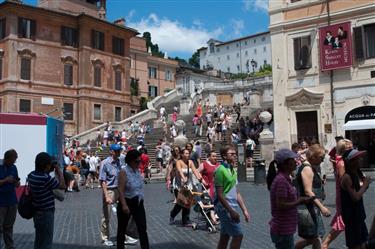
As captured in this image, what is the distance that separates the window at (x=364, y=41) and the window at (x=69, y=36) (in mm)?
27491

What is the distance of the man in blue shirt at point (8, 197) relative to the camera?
23.5 feet

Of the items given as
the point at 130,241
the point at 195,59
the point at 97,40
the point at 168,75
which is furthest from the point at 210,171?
the point at 195,59

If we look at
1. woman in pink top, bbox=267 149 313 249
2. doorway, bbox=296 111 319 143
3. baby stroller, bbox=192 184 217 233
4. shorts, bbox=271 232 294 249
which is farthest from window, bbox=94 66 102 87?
shorts, bbox=271 232 294 249

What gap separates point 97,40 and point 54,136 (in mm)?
30070

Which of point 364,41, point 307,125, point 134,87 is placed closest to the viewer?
point 364,41

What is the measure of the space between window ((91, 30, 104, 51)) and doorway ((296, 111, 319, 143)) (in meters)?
24.9

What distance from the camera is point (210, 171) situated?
9.69m

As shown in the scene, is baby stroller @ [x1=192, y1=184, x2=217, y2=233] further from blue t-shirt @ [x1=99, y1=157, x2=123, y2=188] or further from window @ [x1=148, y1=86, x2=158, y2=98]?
window @ [x1=148, y1=86, x2=158, y2=98]

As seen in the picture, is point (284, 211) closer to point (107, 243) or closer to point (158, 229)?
point (107, 243)

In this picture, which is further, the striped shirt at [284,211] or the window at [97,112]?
the window at [97,112]

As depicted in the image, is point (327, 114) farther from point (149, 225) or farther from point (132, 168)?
point (132, 168)

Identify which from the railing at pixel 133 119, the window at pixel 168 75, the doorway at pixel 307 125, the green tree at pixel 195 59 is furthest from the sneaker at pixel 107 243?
the green tree at pixel 195 59

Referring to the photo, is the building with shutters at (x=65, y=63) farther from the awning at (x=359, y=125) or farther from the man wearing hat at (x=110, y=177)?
the man wearing hat at (x=110, y=177)

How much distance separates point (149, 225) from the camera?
10477 millimetres
